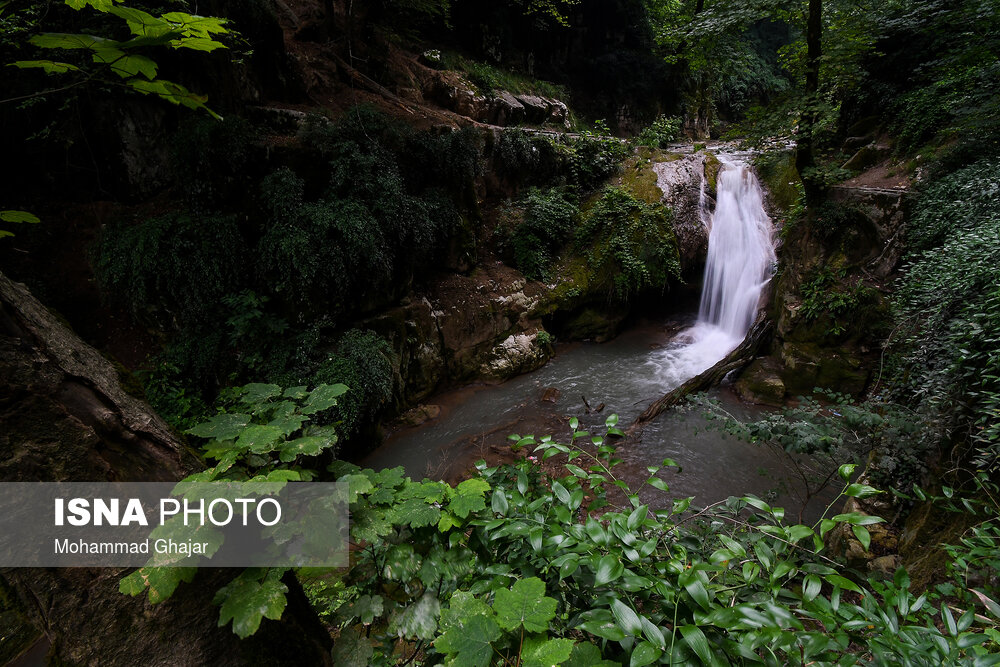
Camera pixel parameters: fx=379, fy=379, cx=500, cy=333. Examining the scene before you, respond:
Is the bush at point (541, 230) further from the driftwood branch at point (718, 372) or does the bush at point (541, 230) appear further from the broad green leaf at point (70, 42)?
the broad green leaf at point (70, 42)

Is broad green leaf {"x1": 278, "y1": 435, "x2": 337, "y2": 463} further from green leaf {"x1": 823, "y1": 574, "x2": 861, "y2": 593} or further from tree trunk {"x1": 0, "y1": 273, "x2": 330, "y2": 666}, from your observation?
green leaf {"x1": 823, "y1": 574, "x2": 861, "y2": 593}

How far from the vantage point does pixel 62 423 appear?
3.06ft

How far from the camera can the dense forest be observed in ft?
3.05

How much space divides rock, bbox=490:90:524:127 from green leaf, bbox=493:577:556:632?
36.7 ft

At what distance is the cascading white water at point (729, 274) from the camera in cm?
764

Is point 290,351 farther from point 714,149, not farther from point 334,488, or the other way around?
point 714,149

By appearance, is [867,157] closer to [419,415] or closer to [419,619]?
[419,415]

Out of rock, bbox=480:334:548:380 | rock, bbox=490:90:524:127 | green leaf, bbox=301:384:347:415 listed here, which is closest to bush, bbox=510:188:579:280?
rock, bbox=480:334:548:380

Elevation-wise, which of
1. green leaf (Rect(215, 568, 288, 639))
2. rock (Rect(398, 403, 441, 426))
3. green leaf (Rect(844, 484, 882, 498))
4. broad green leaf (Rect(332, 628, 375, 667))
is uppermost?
green leaf (Rect(844, 484, 882, 498))

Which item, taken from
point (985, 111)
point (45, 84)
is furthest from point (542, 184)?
point (45, 84)

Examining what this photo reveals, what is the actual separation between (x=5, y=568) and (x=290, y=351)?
4091mm

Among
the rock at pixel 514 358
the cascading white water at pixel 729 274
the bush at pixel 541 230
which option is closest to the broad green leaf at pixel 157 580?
the rock at pixel 514 358

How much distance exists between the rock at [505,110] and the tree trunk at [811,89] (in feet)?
22.1

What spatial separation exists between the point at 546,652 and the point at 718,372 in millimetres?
6460
